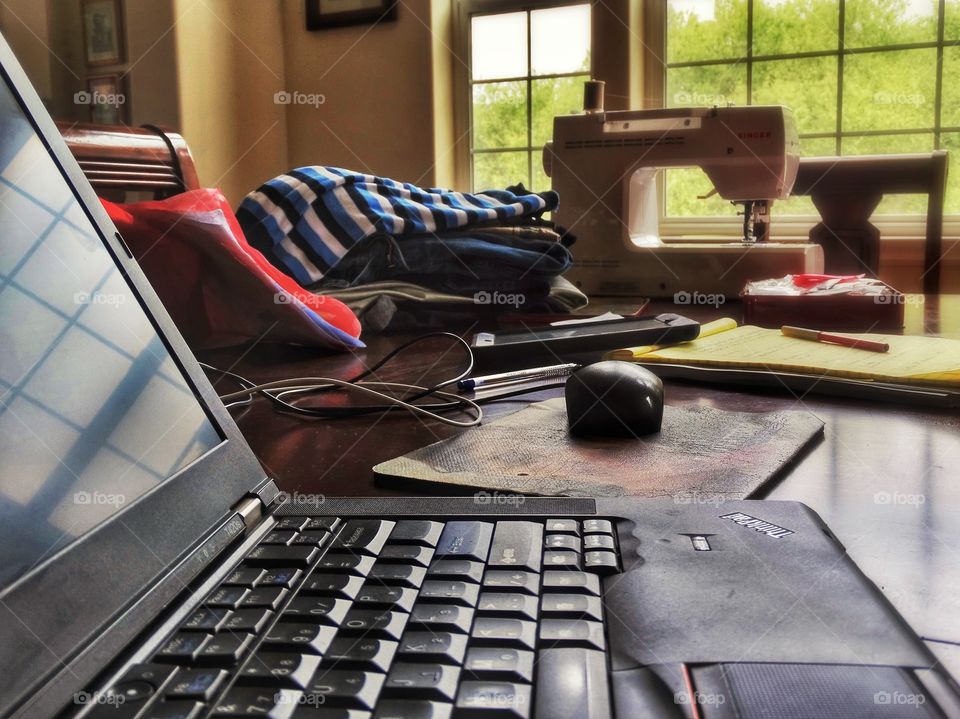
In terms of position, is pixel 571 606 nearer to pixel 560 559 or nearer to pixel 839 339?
pixel 560 559

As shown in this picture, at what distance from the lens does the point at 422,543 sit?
353 mm

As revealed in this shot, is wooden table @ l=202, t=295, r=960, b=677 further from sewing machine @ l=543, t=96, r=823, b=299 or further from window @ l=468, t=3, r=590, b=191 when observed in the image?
window @ l=468, t=3, r=590, b=191

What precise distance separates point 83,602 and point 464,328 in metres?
0.93

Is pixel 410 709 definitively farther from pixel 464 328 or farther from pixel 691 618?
pixel 464 328

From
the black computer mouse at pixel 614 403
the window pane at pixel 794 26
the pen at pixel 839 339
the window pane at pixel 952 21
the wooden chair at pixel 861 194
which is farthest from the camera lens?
the window pane at pixel 794 26

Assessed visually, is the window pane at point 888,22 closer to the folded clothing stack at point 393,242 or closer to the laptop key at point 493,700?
the folded clothing stack at point 393,242

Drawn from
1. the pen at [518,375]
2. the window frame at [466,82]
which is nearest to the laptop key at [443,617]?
the pen at [518,375]

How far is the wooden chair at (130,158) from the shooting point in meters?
1.26

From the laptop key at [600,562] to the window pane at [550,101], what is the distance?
8.63ft

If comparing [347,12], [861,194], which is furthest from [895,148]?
[347,12]

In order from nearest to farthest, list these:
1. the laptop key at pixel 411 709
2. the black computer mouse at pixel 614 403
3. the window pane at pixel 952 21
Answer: the laptop key at pixel 411 709 → the black computer mouse at pixel 614 403 → the window pane at pixel 952 21

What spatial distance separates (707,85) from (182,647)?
107 inches

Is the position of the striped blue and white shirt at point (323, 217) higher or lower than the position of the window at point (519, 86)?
lower

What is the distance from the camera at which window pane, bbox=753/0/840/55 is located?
253 centimetres
